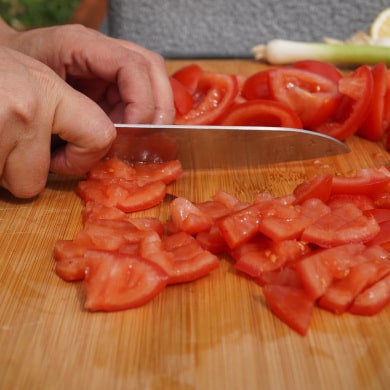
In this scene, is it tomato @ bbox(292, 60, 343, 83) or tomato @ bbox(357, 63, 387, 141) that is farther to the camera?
tomato @ bbox(292, 60, 343, 83)

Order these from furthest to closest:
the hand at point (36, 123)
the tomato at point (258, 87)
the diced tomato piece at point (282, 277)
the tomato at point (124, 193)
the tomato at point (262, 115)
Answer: the tomato at point (258, 87) → the tomato at point (262, 115) → the tomato at point (124, 193) → the hand at point (36, 123) → the diced tomato piece at point (282, 277)

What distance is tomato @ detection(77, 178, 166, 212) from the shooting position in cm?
205

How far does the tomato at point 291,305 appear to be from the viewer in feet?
5.11

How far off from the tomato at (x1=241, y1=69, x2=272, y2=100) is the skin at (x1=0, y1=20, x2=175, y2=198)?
1.57 ft

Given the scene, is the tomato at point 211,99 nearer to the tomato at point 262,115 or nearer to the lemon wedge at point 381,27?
the tomato at point 262,115

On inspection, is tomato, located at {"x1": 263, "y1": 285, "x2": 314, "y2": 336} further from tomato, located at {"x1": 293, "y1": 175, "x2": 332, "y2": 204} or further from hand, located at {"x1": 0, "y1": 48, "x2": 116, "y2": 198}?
hand, located at {"x1": 0, "y1": 48, "x2": 116, "y2": 198}

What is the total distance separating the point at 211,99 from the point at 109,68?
1.72 feet

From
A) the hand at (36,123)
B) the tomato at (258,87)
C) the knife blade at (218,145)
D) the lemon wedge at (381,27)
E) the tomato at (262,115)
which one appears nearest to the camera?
the hand at (36,123)

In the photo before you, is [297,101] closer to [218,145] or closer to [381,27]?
[218,145]

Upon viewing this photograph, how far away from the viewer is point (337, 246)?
1.75m

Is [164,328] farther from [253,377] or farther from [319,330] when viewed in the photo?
[319,330]

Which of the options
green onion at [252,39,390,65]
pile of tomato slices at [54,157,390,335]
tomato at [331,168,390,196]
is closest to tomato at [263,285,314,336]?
pile of tomato slices at [54,157,390,335]

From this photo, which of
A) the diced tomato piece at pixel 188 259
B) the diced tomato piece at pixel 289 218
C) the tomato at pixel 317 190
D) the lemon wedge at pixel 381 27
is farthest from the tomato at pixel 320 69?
the diced tomato piece at pixel 188 259

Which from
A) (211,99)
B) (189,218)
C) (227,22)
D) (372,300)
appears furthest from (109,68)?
(227,22)
